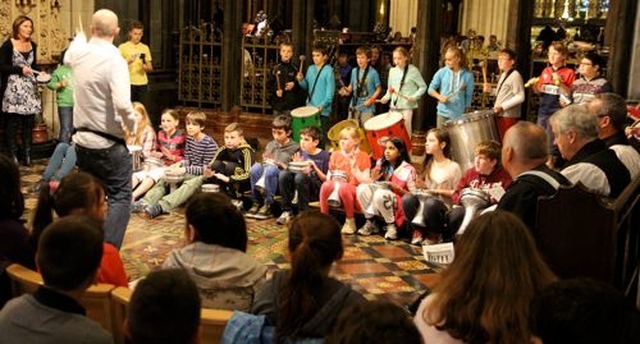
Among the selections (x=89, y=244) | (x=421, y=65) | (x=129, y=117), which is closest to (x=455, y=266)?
(x=89, y=244)

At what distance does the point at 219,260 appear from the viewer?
3418 millimetres

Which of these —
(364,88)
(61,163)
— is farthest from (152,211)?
(364,88)

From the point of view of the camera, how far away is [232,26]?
1103 cm

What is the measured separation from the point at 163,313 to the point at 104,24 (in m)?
3.26

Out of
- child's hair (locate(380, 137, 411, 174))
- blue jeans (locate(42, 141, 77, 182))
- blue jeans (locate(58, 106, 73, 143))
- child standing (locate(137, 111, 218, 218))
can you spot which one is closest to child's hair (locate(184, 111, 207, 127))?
child standing (locate(137, 111, 218, 218))

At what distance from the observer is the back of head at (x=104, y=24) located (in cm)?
511

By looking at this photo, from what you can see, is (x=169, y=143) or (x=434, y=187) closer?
(x=434, y=187)

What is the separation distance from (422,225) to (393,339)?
4.66 metres

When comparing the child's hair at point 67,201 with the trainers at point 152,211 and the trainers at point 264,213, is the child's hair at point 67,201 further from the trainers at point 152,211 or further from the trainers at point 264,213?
the trainers at point 264,213

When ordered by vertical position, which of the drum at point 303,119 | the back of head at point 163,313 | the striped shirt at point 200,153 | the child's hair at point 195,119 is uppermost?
the back of head at point 163,313

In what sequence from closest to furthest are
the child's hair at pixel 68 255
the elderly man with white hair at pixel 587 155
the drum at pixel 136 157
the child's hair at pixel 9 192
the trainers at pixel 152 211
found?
the child's hair at pixel 68 255 → the child's hair at pixel 9 192 → the elderly man with white hair at pixel 587 155 → the trainers at pixel 152 211 → the drum at pixel 136 157

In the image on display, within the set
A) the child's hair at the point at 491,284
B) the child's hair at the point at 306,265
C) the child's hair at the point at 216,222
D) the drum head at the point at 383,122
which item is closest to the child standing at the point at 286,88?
the drum head at the point at 383,122

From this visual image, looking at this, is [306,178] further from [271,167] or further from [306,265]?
[306,265]

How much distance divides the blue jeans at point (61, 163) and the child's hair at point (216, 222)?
4.31 meters
